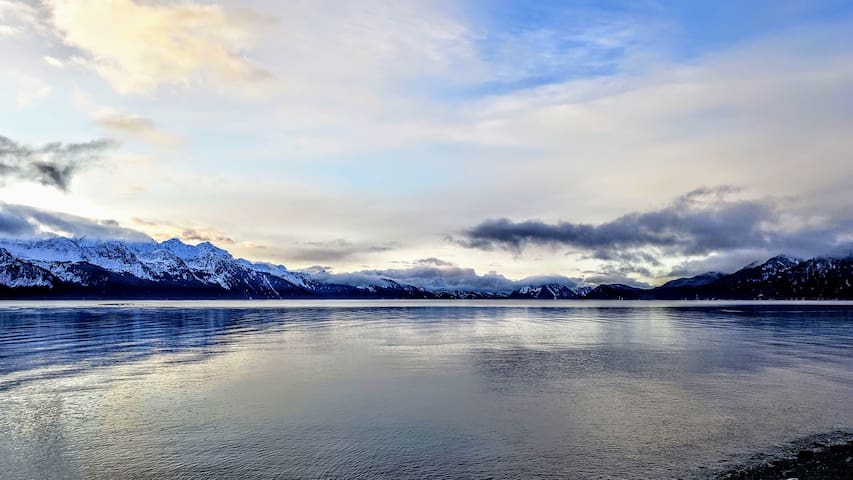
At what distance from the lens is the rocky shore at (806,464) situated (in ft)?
57.2

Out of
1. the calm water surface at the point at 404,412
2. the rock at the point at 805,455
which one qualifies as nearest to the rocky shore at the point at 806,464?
the rock at the point at 805,455

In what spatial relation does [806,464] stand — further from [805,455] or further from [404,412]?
[404,412]

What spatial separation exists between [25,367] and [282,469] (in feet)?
109

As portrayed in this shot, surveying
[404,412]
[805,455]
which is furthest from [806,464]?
[404,412]

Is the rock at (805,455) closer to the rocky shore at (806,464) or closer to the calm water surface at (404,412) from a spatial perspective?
the rocky shore at (806,464)

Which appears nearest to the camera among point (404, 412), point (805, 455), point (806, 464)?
point (806, 464)

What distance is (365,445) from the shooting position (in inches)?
856

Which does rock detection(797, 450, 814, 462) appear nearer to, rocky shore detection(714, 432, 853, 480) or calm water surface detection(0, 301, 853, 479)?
rocky shore detection(714, 432, 853, 480)

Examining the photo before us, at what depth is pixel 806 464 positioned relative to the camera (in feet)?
61.4

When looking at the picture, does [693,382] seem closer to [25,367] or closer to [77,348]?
[25,367]

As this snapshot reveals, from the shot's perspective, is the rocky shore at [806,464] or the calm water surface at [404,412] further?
the calm water surface at [404,412]

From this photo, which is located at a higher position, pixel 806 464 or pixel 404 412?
pixel 806 464

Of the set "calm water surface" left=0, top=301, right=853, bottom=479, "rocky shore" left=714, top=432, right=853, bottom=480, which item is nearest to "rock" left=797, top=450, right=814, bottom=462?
"rocky shore" left=714, top=432, right=853, bottom=480

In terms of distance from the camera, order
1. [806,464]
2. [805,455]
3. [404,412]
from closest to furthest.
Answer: [806,464], [805,455], [404,412]
